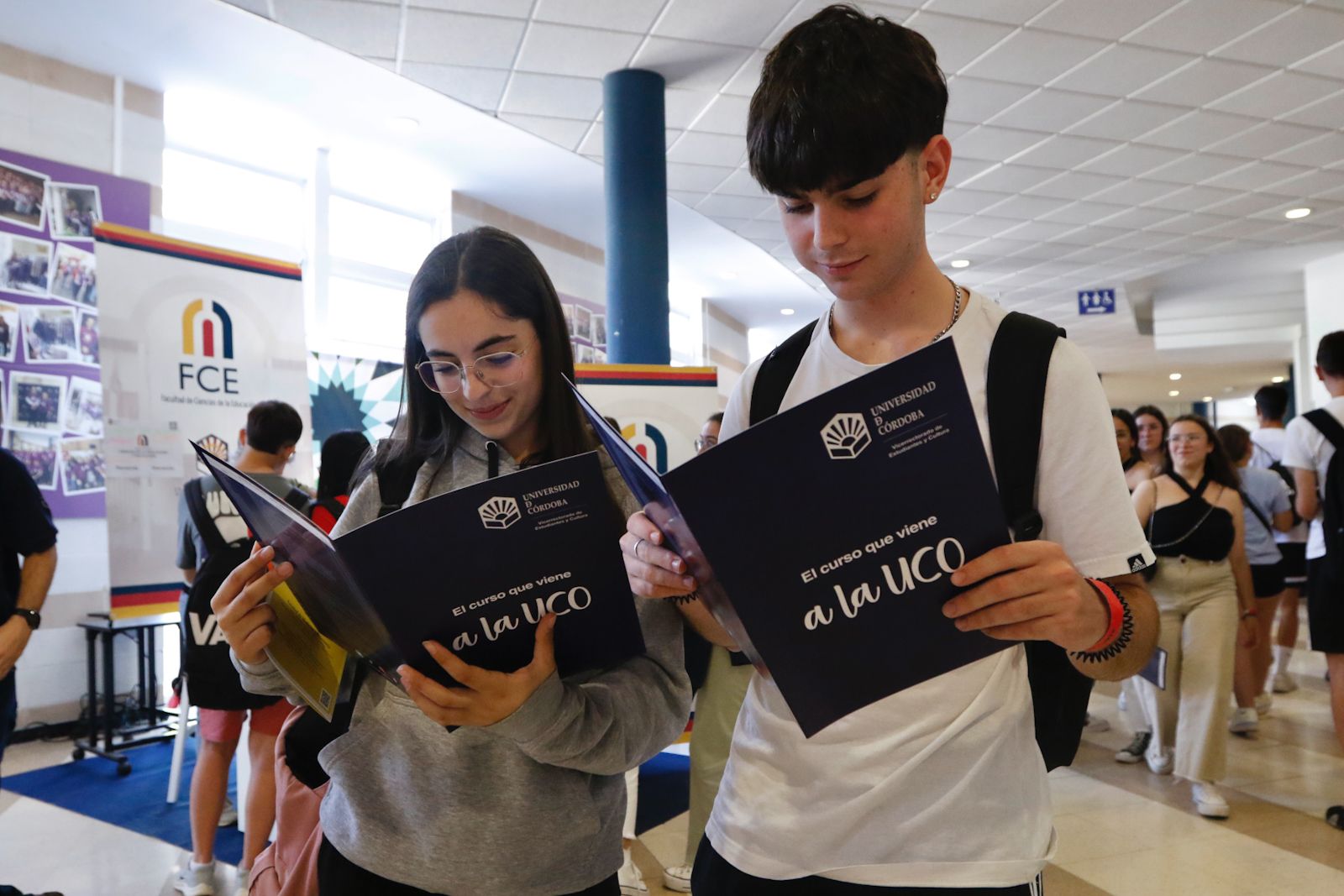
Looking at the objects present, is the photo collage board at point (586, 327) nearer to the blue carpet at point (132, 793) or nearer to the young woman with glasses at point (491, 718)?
the blue carpet at point (132, 793)

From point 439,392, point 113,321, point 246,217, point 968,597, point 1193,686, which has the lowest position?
point 1193,686

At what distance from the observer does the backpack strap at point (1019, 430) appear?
0.87 metres

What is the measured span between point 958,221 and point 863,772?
282 inches

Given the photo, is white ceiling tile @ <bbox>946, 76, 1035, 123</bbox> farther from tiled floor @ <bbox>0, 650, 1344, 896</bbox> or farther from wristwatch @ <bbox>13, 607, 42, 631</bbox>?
wristwatch @ <bbox>13, 607, 42, 631</bbox>

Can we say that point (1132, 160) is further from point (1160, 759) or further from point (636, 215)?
point (1160, 759)

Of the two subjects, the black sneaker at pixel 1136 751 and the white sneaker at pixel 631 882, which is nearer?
the white sneaker at pixel 631 882

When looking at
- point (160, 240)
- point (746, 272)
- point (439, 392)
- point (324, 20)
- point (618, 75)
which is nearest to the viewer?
point (439, 392)

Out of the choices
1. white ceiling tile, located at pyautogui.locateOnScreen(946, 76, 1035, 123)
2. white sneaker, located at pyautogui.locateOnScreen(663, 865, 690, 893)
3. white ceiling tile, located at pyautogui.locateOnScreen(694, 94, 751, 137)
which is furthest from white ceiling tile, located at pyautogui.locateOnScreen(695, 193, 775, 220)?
white sneaker, located at pyautogui.locateOnScreen(663, 865, 690, 893)

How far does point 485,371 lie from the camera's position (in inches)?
44.1

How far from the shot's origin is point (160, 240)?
3.80 meters

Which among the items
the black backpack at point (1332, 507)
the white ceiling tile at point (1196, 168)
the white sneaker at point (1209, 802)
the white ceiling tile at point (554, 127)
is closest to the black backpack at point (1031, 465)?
the black backpack at point (1332, 507)

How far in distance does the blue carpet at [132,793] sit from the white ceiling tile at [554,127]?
12.3 feet

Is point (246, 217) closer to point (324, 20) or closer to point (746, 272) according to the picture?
point (324, 20)

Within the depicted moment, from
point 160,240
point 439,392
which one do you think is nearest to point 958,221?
point 160,240
